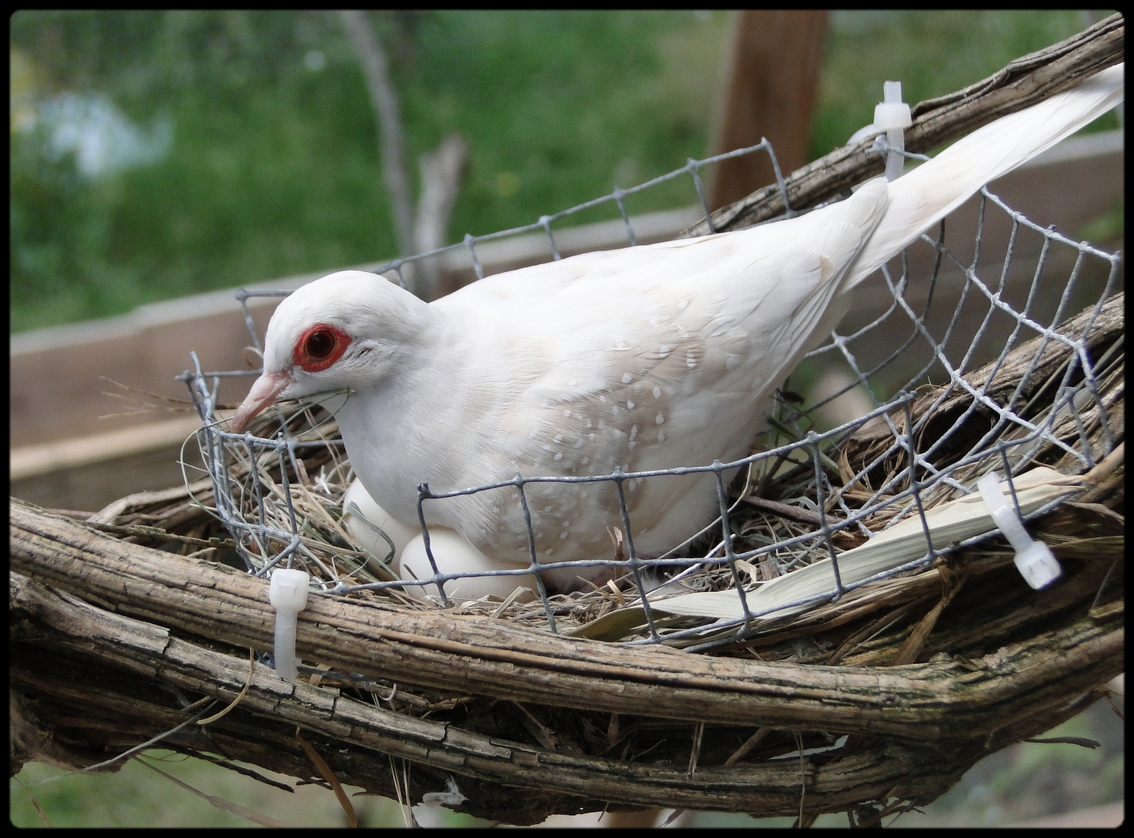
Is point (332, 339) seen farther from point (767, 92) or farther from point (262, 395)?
point (767, 92)

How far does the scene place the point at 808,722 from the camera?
2.51ft

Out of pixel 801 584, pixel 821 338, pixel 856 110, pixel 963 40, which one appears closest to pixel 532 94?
pixel 856 110

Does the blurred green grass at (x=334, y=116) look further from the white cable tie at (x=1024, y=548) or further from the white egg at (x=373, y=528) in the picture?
the white cable tie at (x=1024, y=548)

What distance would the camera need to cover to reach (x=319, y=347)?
0.95 meters

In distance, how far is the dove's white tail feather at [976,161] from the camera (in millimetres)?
985

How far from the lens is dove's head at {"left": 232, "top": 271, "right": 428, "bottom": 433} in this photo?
938mm

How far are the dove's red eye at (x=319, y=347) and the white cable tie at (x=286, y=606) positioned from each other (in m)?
0.26

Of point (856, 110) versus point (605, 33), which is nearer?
point (856, 110)

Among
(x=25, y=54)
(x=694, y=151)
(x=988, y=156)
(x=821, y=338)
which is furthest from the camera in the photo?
(x=694, y=151)

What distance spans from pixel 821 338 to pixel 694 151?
219 centimetres

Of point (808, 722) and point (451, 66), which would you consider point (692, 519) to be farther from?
point (451, 66)

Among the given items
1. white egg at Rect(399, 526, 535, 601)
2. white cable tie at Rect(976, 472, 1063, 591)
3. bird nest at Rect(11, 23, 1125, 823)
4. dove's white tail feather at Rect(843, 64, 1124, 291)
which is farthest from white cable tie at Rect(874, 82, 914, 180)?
white egg at Rect(399, 526, 535, 601)

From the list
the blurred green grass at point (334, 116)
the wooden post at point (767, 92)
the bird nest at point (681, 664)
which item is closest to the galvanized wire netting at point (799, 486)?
the bird nest at point (681, 664)

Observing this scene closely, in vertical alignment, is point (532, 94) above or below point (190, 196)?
above
